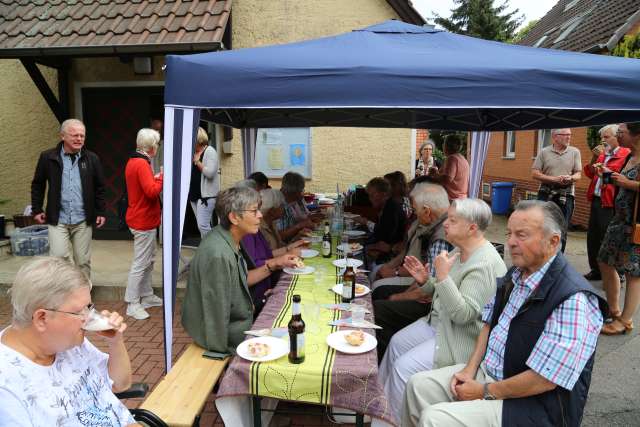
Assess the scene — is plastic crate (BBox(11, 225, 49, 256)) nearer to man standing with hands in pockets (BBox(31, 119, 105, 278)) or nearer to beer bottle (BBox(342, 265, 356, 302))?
man standing with hands in pockets (BBox(31, 119, 105, 278))

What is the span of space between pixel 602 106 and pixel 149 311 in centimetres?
444

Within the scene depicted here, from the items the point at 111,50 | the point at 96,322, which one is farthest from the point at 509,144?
the point at 96,322

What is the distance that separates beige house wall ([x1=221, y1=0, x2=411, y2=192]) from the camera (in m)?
7.54

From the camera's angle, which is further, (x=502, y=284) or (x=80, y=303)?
(x=502, y=284)

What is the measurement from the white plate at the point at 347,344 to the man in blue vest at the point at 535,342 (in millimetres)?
392

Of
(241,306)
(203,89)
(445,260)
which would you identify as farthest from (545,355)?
(203,89)

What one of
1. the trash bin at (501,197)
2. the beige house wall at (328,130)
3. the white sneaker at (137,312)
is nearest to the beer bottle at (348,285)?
the white sneaker at (137,312)

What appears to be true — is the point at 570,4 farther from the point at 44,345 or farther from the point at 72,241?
the point at 44,345

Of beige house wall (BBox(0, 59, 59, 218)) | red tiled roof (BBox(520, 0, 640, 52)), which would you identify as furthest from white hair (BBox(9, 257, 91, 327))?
red tiled roof (BBox(520, 0, 640, 52))

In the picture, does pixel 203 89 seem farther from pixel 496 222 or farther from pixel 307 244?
pixel 496 222

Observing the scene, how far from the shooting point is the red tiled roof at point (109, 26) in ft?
19.2

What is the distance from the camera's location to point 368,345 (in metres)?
2.22

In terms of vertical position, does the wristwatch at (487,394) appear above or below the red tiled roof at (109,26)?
below

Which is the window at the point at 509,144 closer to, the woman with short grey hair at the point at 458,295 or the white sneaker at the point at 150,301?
the white sneaker at the point at 150,301
